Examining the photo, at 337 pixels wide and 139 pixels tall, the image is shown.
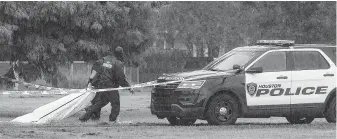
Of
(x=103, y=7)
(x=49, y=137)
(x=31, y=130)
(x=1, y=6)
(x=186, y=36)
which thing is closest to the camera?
(x=49, y=137)

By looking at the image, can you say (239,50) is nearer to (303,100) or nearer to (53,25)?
(303,100)

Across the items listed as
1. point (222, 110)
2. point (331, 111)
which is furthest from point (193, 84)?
point (331, 111)

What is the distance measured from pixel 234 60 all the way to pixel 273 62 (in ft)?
2.60

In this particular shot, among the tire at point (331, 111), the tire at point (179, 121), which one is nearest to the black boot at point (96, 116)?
the tire at point (179, 121)

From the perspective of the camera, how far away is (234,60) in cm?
1736

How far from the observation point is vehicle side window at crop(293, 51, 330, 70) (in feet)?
56.9

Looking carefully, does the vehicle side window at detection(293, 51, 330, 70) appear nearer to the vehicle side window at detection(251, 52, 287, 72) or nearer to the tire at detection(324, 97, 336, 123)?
the vehicle side window at detection(251, 52, 287, 72)

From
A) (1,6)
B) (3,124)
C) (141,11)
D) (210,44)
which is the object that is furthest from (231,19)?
(3,124)

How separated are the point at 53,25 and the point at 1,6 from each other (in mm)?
1622

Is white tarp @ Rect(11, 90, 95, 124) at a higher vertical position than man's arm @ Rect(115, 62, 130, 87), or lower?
lower

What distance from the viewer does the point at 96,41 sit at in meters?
21.9

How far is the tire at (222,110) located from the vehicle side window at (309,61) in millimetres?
1675

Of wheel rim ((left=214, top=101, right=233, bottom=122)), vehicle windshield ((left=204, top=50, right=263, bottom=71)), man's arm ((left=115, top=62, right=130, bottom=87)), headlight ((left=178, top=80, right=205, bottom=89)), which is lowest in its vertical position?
wheel rim ((left=214, top=101, right=233, bottom=122))

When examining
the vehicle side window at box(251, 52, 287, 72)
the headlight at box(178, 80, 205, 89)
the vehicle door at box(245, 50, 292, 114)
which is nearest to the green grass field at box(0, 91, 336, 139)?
the vehicle door at box(245, 50, 292, 114)
